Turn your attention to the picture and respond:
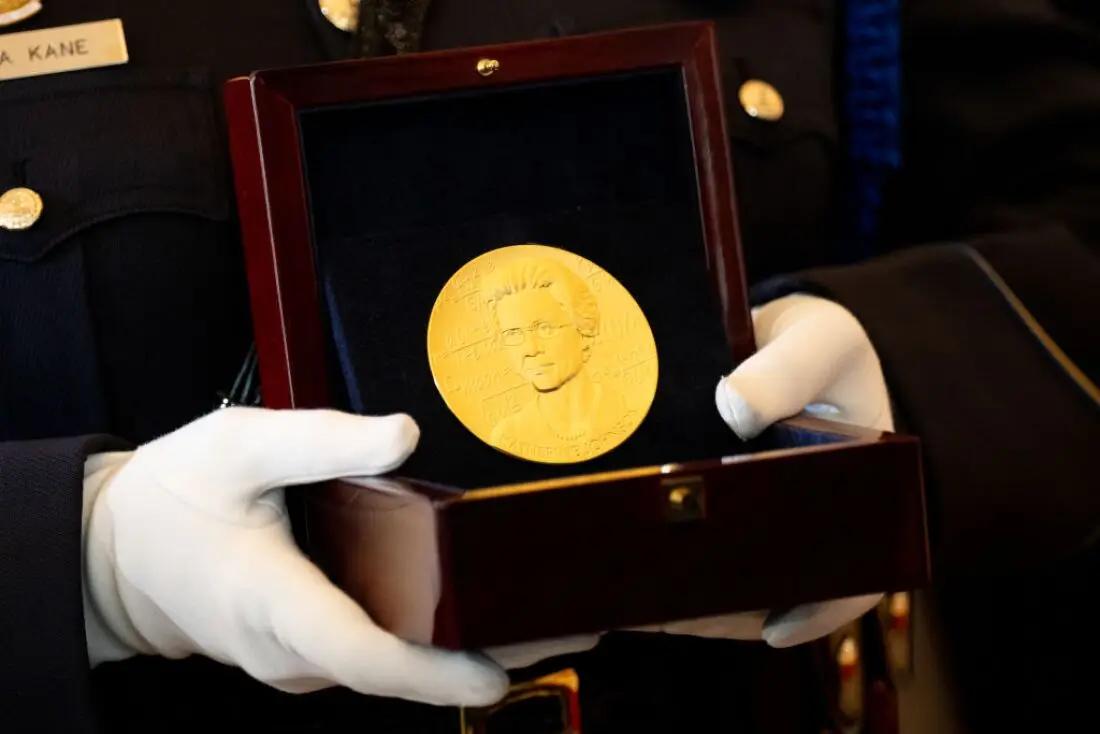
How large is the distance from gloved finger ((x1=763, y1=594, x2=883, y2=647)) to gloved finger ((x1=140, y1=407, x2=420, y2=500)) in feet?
0.57

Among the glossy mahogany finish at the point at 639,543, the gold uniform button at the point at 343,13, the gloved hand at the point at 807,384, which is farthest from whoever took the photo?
the gold uniform button at the point at 343,13

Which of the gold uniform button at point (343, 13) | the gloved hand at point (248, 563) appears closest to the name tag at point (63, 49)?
the gold uniform button at point (343, 13)

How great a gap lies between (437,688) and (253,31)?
37cm

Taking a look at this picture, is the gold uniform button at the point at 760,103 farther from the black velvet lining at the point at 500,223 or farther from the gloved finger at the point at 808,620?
the gloved finger at the point at 808,620

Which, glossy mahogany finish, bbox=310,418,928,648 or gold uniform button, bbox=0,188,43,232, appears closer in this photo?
glossy mahogany finish, bbox=310,418,928,648

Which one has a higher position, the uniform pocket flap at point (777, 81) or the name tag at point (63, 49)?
the name tag at point (63, 49)

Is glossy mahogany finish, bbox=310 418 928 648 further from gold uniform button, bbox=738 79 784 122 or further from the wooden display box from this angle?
gold uniform button, bbox=738 79 784 122

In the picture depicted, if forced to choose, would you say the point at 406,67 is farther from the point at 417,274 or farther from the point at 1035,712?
the point at 1035,712

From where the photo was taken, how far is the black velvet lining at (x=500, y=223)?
54 centimetres

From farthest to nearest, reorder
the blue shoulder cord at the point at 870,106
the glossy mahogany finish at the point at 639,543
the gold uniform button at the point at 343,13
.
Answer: the blue shoulder cord at the point at 870,106 → the gold uniform button at the point at 343,13 → the glossy mahogany finish at the point at 639,543

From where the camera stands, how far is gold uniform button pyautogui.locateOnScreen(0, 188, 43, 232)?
1.93ft

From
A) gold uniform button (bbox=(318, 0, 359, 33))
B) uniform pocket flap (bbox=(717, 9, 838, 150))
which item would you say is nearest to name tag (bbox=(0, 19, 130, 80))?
gold uniform button (bbox=(318, 0, 359, 33))

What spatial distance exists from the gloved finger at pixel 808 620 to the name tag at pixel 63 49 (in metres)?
0.42

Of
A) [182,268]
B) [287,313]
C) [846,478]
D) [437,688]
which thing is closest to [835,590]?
[846,478]
